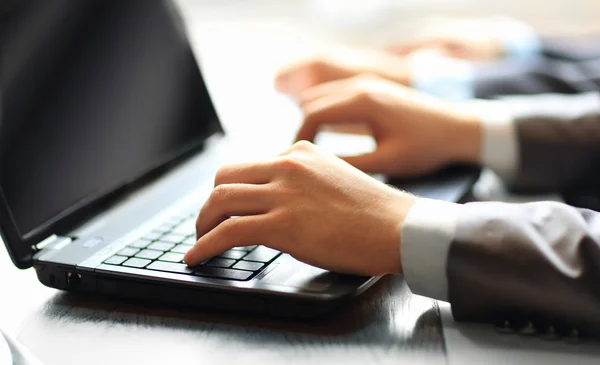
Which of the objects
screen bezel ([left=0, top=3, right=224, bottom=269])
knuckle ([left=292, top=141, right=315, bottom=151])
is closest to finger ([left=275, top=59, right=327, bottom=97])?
screen bezel ([left=0, top=3, right=224, bottom=269])

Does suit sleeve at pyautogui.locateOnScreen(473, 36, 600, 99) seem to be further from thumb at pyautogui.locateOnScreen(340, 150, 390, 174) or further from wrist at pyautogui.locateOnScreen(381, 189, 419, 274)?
wrist at pyautogui.locateOnScreen(381, 189, 419, 274)

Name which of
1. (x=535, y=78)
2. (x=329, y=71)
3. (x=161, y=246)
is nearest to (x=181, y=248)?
(x=161, y=246)

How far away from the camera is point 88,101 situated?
29.1 inches

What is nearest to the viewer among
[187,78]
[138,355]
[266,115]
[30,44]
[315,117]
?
[138,355]

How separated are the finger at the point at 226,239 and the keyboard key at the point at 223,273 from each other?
0.04 feet

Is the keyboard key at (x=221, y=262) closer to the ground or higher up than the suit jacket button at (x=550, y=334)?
higher up

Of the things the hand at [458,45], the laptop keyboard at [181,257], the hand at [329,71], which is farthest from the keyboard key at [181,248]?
the hand at [458,45]

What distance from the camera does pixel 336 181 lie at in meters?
0.60

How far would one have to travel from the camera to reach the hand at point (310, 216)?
1.84 feet

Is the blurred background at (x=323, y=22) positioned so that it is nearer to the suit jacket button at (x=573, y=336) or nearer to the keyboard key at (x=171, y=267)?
the keyboard key at (x=171, y=267)

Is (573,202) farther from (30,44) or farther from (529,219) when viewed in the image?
(30,44)

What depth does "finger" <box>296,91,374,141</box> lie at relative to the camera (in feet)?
2.66

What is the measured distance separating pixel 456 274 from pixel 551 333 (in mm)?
79

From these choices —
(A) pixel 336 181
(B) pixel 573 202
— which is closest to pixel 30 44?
(A) pixel 336 181
